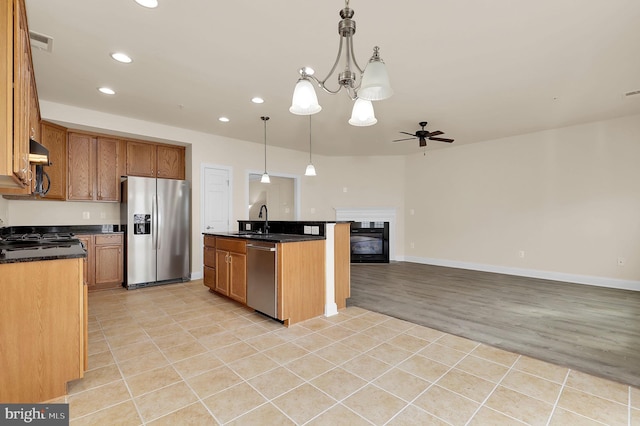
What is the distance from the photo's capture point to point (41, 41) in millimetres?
2586

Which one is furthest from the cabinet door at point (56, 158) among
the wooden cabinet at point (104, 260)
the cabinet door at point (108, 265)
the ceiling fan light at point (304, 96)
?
the ceiling fan light at point (304, 96)

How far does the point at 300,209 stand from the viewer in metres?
7.07

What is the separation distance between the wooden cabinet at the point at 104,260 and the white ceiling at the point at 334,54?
193 cm

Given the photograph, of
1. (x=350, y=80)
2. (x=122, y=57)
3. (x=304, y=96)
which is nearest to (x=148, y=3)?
(x=122, y=57)

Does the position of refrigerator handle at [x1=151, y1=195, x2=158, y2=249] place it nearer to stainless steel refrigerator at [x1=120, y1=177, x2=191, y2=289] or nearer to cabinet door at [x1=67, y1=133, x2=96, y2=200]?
stainless steel refrigerator at [x1=120, y1=177, x2=191, y2=289]

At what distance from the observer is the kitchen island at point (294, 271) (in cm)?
307

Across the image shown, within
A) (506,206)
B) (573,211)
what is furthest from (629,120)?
(506,206)

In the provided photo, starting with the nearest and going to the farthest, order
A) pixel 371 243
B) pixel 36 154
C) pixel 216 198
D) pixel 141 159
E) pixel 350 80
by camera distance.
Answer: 1. pixel 350 80
2. pixel 36 154
3. pixel 141 159
4. pixel 216 198
5. pixel 371 243

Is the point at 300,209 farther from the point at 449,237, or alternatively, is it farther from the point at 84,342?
the point at 84,342

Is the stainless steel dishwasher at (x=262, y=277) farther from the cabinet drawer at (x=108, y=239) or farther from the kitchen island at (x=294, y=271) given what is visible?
the cabinet drawer at (x=108, y=239)

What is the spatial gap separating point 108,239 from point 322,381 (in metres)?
4.22

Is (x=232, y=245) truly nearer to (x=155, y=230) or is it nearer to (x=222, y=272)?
(x=222, y=272)

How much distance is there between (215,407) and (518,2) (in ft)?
11.0

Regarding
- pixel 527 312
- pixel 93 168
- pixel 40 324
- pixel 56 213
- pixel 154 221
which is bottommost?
pixel 527 312
